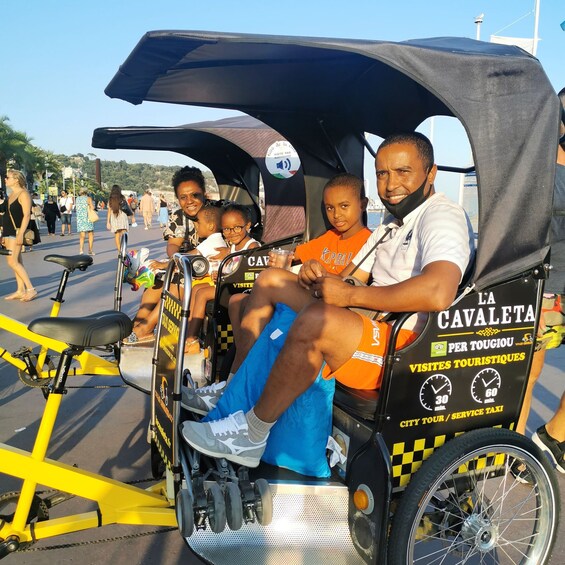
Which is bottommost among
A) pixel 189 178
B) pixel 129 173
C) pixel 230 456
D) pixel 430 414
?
pixel 230 456

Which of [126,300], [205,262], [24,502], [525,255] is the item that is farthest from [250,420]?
[126,300]

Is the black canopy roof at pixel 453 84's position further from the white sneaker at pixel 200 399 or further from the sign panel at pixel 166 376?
the white sneaker at pixel 200 399

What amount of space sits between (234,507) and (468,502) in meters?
1.08

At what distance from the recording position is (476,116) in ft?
7.00

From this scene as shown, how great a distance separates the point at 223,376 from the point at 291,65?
195cm

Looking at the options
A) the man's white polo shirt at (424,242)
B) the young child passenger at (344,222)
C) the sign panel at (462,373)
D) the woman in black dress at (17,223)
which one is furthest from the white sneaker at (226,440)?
the woman in black dress at (17,223)

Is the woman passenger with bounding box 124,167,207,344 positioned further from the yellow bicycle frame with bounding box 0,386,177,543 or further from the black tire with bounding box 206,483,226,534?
the black tire with bounding box 206,483,226,534

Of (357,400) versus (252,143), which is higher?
(252,143)

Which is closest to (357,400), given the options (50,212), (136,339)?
(136,339)

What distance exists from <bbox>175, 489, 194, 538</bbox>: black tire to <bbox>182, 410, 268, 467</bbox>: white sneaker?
0.91 ft

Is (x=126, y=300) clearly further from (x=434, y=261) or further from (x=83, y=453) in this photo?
(x=434, y=261)

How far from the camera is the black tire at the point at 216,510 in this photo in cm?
195

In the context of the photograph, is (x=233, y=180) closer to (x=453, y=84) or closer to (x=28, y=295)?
(x=28, y=295)

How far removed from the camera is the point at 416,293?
6.88 feet
